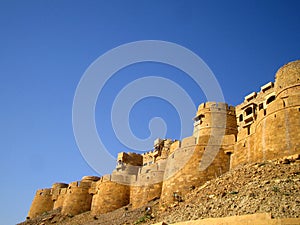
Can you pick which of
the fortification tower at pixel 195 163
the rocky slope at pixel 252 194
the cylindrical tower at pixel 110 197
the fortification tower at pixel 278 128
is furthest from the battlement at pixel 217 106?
the rocky slope at pixel 252 194

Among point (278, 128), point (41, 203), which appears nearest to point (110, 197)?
point (41, 203)

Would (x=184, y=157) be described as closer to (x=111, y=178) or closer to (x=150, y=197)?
(x=150, y=197)

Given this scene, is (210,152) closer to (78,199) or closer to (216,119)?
(216,119)

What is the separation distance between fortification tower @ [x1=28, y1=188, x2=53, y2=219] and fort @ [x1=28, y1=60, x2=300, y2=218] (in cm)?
193

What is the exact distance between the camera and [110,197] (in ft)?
95.4

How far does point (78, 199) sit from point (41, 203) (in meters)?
8.64

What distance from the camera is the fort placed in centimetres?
1661

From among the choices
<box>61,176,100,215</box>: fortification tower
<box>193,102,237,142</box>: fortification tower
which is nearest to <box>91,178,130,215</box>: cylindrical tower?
<box>61,176,100,215</box>: fortification tower

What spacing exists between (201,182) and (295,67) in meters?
8.41

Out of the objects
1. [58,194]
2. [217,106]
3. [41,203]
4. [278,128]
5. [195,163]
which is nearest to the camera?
[278,128]

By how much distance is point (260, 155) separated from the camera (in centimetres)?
1700

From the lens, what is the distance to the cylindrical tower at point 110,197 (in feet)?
93.5

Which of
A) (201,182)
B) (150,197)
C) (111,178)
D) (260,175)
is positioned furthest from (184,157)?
(111,178)

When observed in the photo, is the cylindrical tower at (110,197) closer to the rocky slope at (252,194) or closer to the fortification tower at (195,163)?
the fortification tower at (195,163)
